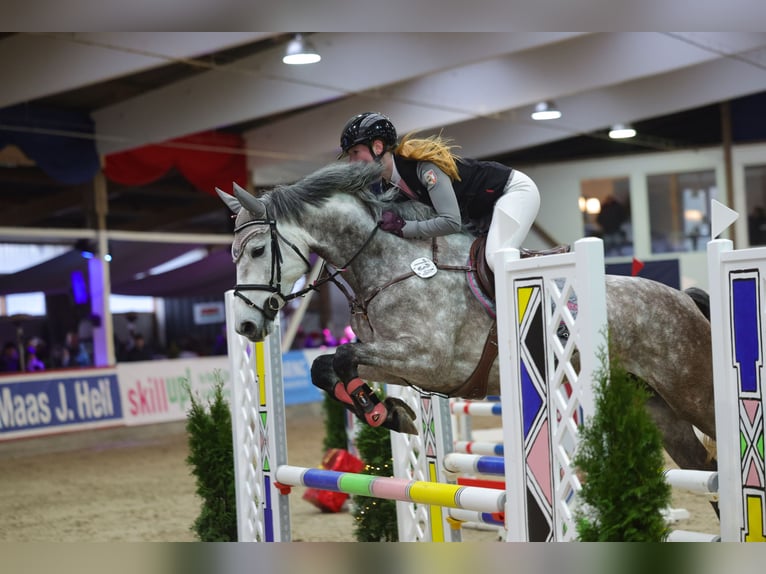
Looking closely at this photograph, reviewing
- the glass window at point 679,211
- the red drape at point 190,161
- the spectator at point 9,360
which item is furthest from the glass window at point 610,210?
the spectator at point 9,360

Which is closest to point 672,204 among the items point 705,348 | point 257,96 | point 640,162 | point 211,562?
point 640,162

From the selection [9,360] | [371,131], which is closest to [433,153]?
[371,131]

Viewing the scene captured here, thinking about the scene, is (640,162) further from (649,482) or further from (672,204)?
(649,482)

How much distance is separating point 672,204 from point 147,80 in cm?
797

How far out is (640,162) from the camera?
14.5m

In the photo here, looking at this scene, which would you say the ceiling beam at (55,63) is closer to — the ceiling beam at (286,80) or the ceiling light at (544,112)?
the ceiling beam at (286,80)

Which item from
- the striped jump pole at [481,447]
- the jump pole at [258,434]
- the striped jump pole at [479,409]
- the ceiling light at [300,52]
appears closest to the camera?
the jump pole at [258,434]

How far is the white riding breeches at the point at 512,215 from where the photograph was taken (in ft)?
10.5

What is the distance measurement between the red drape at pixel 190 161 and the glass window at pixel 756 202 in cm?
718

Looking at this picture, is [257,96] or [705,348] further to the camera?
[257,96]

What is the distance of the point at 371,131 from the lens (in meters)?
3.32

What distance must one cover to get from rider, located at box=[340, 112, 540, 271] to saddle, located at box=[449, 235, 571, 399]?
1.8 inches

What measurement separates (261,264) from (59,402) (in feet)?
22.5

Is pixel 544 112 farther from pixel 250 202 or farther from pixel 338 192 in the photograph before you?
pixel 250 202
